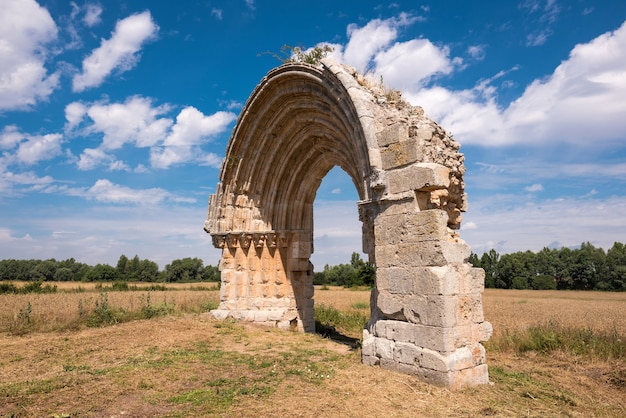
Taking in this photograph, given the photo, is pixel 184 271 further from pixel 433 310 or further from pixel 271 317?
pixel 433 310

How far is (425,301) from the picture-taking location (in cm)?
570

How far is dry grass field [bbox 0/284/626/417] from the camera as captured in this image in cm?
466

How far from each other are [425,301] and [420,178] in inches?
70.5

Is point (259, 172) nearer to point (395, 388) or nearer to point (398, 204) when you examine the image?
point (398, 204)

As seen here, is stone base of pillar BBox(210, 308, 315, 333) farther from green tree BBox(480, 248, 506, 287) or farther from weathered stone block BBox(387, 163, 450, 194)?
green tree BBox(480, 248, 506, 287)

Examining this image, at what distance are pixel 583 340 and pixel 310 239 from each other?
674cm

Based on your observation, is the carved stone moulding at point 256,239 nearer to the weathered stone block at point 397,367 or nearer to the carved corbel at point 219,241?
the carved corbel at point 219,241

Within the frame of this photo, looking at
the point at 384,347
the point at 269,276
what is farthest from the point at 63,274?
the point at 384,347

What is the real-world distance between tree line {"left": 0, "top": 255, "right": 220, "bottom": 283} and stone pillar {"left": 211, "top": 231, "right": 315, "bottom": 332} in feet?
124

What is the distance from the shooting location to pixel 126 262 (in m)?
50.4

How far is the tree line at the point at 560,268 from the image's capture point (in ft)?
135

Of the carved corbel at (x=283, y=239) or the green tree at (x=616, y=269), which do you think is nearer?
the carved corbel at (x=283, y=239)

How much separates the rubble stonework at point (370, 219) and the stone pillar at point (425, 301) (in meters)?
0.02

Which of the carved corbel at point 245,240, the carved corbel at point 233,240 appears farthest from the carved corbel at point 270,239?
the carved corbel at point 233,240
